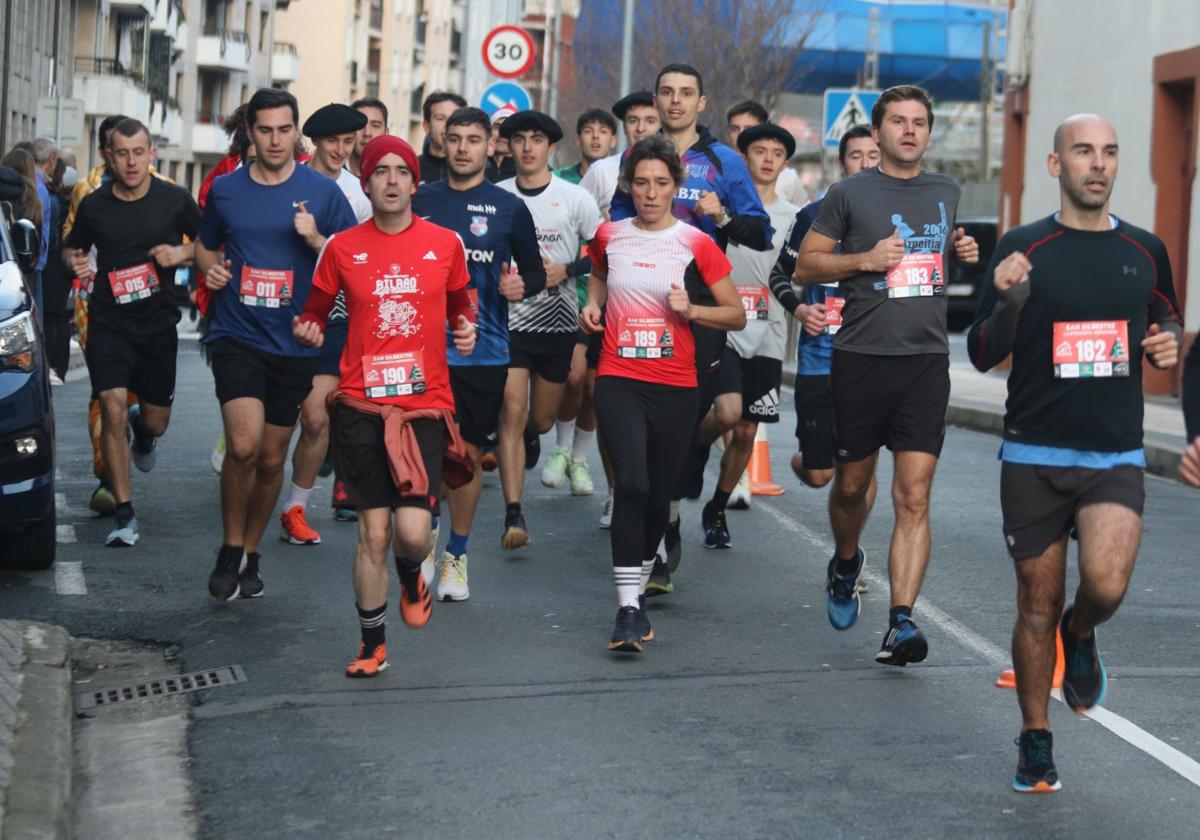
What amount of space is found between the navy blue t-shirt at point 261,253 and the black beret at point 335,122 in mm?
1586

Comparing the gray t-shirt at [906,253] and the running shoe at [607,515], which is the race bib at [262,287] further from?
the running shoe at [607,515]

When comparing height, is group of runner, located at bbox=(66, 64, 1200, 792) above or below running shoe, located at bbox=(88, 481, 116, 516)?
above

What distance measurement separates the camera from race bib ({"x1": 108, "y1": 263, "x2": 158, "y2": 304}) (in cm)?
1073

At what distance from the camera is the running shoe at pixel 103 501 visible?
11781mm

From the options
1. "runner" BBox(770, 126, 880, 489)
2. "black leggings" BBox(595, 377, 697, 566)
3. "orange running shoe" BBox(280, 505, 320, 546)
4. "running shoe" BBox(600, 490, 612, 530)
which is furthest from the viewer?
"running shoe" BBox(600, 490, 612, 530)

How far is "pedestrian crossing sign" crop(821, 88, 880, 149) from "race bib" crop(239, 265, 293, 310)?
61.3 feet

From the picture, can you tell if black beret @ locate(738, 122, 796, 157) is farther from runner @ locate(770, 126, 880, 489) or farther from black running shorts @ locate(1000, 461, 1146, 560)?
black running shorts @ locate(1000, 461, 1146, 560)

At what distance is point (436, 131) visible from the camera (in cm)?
1362

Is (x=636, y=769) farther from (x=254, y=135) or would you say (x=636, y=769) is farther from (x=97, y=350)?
(x=97, y=350)

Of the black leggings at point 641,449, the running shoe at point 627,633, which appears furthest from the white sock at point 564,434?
the running shoe at point 627,633

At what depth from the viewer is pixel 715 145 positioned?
9523 millimetres

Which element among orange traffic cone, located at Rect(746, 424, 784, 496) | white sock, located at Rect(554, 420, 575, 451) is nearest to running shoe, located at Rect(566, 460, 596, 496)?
white sock, located at Rect(554, 420, 575, 451)

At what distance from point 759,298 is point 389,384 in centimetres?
380

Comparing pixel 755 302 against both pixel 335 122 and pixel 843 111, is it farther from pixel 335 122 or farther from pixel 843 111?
pixel 843 111
